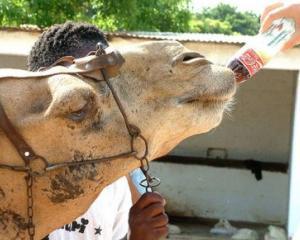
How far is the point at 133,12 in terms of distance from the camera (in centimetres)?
1307

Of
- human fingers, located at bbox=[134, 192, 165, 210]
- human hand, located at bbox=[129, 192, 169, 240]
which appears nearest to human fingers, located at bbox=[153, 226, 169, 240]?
human hand, located at bbox=[129, 192, 169, 240]

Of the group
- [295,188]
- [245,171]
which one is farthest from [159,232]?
[245,171]

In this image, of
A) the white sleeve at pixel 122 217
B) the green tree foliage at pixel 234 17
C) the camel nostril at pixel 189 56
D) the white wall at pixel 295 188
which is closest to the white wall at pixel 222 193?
the white wall at pixel 295 188

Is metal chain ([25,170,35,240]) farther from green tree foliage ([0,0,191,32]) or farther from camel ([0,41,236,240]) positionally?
green tree foliage ([0,0,191,32])

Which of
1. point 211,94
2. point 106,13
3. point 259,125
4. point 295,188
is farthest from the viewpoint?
point 106,13

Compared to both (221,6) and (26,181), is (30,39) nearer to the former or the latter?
(26,181)

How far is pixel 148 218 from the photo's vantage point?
7.37ft

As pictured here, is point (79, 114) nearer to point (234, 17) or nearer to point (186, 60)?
point (186, 60)

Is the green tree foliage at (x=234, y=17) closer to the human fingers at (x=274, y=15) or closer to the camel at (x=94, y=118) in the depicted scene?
the human fingers at (x=274, y=15)

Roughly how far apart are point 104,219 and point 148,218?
41cm

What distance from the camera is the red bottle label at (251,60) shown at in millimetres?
2227

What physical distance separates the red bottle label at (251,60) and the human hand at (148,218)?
1.63ft

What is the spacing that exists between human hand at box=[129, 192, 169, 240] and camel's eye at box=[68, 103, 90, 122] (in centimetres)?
49

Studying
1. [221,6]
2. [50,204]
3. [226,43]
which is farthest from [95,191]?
[221,6]
